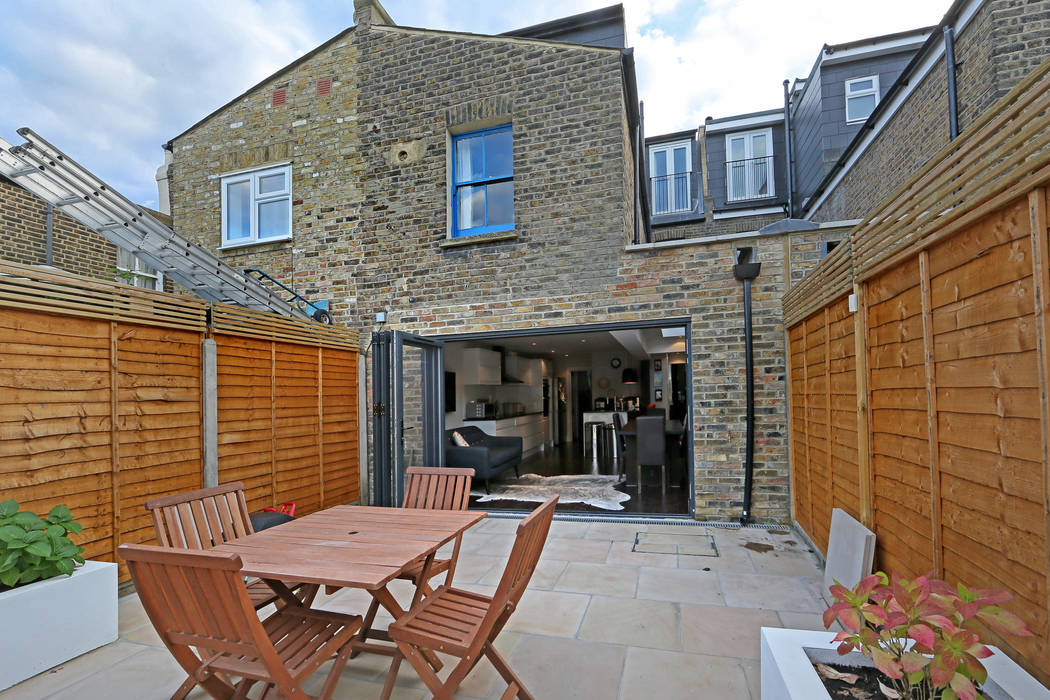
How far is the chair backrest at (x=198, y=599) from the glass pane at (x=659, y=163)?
13.7 m

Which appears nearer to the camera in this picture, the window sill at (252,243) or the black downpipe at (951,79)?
the black downpipe at (951,79)

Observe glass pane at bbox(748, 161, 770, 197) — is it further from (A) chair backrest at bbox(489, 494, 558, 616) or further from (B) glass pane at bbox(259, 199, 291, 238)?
(A) chair backrest at bbox(489, 494, 558, 616)

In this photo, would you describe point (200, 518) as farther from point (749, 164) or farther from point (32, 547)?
point (749, 164)

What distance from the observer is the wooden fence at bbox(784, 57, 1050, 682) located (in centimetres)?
149

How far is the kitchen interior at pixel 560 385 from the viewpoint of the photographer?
9258mm

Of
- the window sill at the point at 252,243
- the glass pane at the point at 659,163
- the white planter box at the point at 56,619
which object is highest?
the glass pane at the point at 659,163

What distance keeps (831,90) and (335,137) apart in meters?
9.68

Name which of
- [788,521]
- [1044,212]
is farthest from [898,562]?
[788,521]

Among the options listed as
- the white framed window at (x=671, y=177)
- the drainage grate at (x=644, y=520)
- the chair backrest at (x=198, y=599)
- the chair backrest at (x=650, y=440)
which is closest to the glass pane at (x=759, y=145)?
the white framed window at (x=671, y=177)

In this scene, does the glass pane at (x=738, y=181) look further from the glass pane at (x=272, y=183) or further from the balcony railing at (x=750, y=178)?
the glass pane at (x=272, y=183)

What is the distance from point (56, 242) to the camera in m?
8.23

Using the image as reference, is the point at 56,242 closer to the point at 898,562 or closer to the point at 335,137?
the point at 335,137

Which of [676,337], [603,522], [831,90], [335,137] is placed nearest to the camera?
[603,522]

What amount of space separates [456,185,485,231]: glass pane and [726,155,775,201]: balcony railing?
28.6 feet
